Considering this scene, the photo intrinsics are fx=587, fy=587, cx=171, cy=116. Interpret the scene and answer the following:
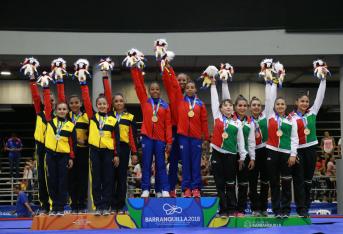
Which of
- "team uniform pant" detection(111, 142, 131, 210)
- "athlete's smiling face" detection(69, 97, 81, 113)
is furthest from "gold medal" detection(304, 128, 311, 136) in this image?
"athlete's smiling face" detection(69, 97, 81, 113)

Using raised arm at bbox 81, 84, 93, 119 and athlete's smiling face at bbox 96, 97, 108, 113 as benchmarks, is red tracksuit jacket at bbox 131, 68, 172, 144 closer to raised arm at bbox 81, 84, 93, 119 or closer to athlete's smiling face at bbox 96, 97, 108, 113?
athlete's smiling face at bbox 96, 97, 108, 113

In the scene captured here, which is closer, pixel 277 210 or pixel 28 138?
pixel 277 210

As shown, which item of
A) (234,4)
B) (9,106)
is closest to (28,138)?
(9,106)

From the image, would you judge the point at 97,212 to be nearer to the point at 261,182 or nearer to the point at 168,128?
the point at 168,128

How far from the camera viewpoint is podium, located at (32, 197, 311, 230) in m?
7.62

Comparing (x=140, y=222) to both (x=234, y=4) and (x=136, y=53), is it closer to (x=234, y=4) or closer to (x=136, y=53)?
(x=136, y=53)

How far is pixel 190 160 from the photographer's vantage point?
793 centimetres

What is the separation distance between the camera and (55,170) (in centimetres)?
780

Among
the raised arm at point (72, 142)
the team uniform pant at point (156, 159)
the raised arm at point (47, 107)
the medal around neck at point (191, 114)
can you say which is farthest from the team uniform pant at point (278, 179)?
the raised arm at point (47, 107)

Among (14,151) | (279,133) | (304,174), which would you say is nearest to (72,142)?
(279,133)

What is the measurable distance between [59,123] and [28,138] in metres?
13.9

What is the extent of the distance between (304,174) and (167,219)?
1929 millimetres

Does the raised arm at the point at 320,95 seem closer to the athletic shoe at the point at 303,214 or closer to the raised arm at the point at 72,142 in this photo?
the athletic shoe at the point at 303,214

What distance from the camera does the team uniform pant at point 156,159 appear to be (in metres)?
7.89
